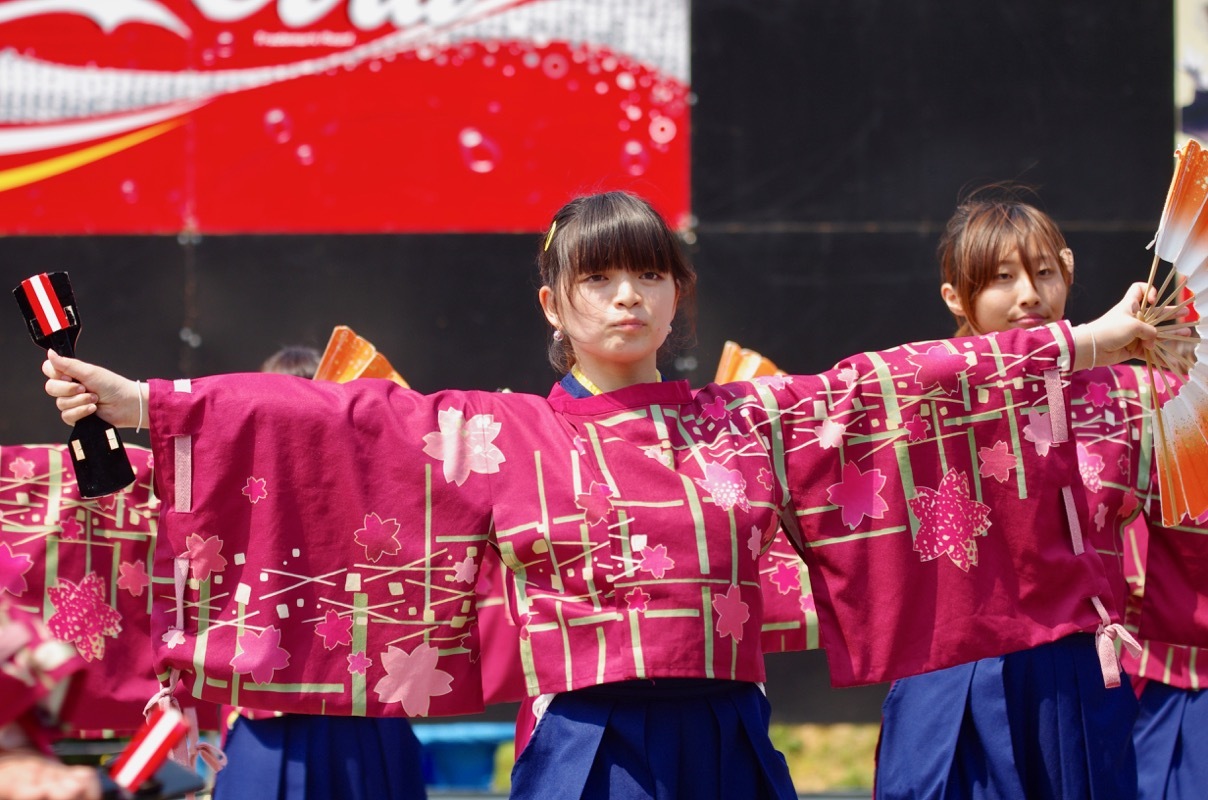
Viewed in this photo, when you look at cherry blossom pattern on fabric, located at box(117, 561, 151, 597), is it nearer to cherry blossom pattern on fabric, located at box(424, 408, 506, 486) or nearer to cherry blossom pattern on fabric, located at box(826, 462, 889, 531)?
cherry blossom pattern on fabric, located at box(424, 408, 506, 486)

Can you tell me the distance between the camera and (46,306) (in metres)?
2.09

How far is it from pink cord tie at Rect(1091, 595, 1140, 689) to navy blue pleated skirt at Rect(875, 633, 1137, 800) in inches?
2.3

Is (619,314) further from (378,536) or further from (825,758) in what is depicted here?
(825,758)

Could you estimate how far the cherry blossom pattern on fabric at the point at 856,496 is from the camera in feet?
7.57

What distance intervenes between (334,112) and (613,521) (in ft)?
7.01

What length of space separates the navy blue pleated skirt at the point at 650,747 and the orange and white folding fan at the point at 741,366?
116cm

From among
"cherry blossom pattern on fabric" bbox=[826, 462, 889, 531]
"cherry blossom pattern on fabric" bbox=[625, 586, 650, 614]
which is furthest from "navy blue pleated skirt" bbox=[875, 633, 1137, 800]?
"cherry blossom pattern on fabric" bbox=[625, 586, 650, 614]

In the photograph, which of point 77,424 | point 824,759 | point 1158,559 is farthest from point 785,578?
point 824,759

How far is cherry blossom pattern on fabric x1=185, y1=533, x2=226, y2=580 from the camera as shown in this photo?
85.3 inches

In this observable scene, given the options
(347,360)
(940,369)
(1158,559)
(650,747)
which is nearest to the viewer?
(650,747)

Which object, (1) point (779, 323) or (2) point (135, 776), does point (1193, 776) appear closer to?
(1) point (779, 323)

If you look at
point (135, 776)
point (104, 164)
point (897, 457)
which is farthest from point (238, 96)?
point (135, 776)

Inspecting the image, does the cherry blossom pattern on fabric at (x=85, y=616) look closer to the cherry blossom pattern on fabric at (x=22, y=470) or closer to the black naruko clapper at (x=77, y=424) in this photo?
the cherry blossom pattern on fabric at (x=22, y=470)

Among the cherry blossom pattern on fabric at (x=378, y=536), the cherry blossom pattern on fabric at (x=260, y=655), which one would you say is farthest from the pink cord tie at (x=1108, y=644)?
the cherry blossom pattern on fabric at (x=260, y=655)
